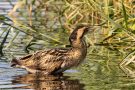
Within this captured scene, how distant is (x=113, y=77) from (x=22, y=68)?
1.82 meters

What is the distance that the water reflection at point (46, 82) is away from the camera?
404 inches

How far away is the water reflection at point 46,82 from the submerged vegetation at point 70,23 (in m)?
1.26

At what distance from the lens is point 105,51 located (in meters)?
13.7

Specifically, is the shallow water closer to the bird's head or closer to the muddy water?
the muddy water

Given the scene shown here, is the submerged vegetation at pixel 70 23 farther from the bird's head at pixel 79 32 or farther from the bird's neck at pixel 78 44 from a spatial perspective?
the bird's neck at pixel 78 44

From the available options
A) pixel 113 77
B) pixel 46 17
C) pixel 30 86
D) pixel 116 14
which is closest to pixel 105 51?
pixel 116 14

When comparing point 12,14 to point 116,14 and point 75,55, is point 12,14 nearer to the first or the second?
point 116,14

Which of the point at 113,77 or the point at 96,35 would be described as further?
the point at 96,35

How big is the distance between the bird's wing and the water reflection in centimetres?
25

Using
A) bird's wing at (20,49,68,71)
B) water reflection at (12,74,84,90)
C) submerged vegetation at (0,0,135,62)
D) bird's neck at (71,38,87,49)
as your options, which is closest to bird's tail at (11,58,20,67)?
bird's wing at (20,49,68,71)

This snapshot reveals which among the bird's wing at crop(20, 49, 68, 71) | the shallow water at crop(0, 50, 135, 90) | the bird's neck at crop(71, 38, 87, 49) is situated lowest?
the shallow water at crop(0, 50, 135, 90)

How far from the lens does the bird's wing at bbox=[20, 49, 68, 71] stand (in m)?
11.7

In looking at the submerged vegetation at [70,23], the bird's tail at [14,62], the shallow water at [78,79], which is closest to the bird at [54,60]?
the bird's tail at [14,62]

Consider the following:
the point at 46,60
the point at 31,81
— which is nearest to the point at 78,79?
the point at 31,81
